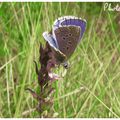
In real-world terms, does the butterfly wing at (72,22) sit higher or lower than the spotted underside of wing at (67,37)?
higher

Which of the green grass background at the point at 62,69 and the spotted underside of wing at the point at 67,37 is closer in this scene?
the spotted underside of wing at the point at 67,37

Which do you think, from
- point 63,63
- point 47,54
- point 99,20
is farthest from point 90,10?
point 47,54

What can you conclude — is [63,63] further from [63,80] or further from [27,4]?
[27,4]

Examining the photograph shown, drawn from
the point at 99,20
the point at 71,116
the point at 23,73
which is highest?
the point at 99,20

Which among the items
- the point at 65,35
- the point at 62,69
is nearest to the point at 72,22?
the point at 65,35

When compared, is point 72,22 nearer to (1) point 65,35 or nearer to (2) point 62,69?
(1) point 65,35

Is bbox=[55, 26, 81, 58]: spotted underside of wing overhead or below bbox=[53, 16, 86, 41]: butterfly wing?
below
